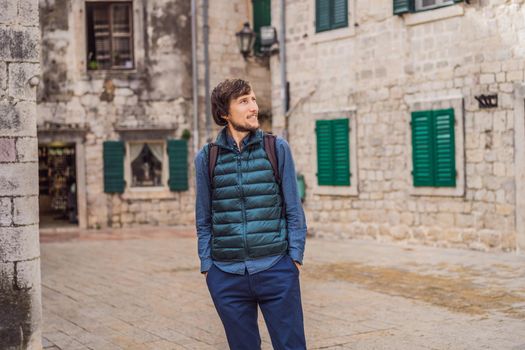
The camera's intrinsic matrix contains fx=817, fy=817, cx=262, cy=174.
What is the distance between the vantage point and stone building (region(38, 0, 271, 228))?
63.1 feet

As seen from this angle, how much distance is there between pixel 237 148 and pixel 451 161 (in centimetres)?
956

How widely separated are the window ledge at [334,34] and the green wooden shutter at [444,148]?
8.88 ft

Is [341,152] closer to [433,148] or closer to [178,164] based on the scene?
[433,148]

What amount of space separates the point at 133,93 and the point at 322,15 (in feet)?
19.0

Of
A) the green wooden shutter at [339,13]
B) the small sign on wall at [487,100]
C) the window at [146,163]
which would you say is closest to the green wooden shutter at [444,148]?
the small sign on wall at [487,100]

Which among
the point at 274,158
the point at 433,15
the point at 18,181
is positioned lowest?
the point at 18,181

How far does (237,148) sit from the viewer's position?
13.6 feet

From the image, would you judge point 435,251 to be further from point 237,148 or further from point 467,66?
point 237,148

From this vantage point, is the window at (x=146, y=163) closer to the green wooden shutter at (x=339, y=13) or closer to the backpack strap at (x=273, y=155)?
the green wooden shutter at (x=339, y=13)

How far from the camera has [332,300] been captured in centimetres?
858

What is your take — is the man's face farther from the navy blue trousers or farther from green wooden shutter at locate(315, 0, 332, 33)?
green wooden shutter at locate(315, 0, 332, 33)

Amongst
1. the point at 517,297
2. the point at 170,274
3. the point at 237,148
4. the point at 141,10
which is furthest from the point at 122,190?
the point at 237,148

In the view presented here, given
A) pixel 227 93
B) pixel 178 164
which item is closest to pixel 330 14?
pixel 178 164

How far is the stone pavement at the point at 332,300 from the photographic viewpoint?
6.73 m
